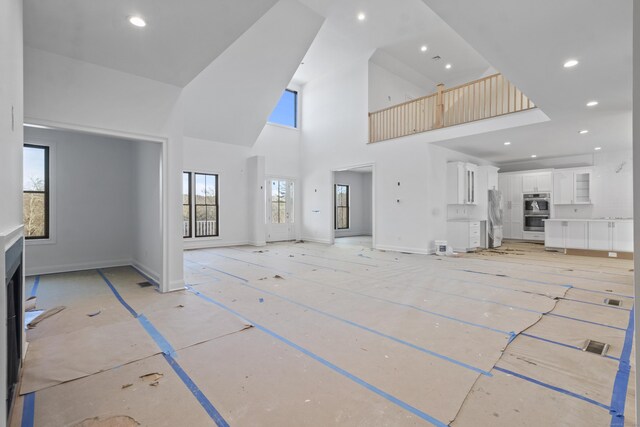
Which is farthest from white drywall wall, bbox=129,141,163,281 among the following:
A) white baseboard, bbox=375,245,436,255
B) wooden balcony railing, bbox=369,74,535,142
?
wooden balcony railing, bbox=369,74,535,142

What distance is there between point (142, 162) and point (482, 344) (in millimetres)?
5475

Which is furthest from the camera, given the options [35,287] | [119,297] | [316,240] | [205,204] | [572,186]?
[316,240]

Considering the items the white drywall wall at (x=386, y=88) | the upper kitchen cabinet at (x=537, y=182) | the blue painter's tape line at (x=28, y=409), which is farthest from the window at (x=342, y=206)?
the blue painter's tape line at (x=28, y=409)

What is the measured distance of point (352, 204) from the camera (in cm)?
1312

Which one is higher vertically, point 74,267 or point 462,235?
point 462,235

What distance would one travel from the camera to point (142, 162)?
199 inches

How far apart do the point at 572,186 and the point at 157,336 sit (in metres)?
10.5

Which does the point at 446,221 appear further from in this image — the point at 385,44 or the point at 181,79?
the point at 181,79

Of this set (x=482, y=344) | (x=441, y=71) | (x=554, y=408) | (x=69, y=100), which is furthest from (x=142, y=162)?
(x=441, y=71)

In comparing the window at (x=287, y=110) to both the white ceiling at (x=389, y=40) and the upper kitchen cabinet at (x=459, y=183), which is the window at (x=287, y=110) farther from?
the upper kitchen cabinet at (x=459, y=183)

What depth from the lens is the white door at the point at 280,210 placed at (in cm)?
976

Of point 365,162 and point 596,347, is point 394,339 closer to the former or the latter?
point 596,347

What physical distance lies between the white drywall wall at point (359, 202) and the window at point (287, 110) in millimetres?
3298

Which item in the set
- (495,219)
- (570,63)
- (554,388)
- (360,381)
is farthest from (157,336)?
(495,219)
